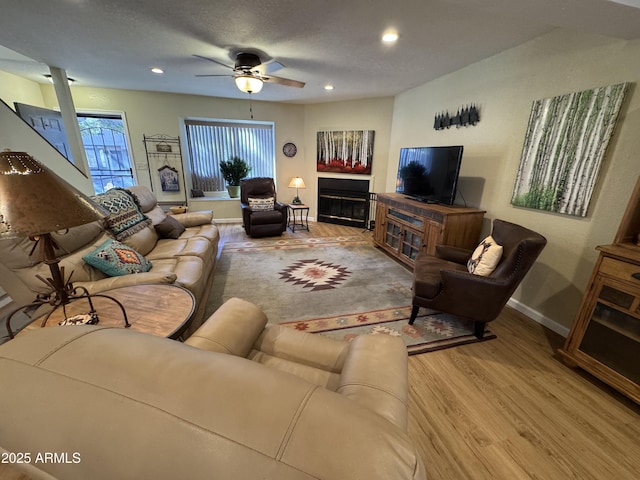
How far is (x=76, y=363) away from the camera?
0.47m

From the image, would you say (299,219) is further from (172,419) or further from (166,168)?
(172,419)

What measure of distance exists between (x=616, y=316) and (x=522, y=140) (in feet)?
5.70

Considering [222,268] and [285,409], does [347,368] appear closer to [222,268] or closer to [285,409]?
[285,409]

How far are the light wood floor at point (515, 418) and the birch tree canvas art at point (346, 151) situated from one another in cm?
404

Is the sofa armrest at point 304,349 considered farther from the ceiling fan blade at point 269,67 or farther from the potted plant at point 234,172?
the potted plant at point 234,172

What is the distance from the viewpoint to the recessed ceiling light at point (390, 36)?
228 centimetres

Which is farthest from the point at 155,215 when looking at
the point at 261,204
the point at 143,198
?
the point at 261,204

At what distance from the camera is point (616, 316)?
1.63 m

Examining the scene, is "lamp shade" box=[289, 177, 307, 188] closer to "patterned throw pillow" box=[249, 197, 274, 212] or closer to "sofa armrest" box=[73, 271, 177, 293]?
"patterned throw pillow" box=[249, 197, 274, 212]

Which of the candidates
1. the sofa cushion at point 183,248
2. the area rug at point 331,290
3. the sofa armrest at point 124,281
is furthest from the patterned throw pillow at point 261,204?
the sofa armrest at point 124,281

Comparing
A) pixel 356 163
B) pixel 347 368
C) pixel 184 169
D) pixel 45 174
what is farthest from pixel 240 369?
pixel 184 169

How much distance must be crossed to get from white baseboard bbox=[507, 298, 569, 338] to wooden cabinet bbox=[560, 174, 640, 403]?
53 cm

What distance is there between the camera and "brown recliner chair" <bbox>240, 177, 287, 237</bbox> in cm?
454

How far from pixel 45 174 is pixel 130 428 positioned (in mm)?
1054
